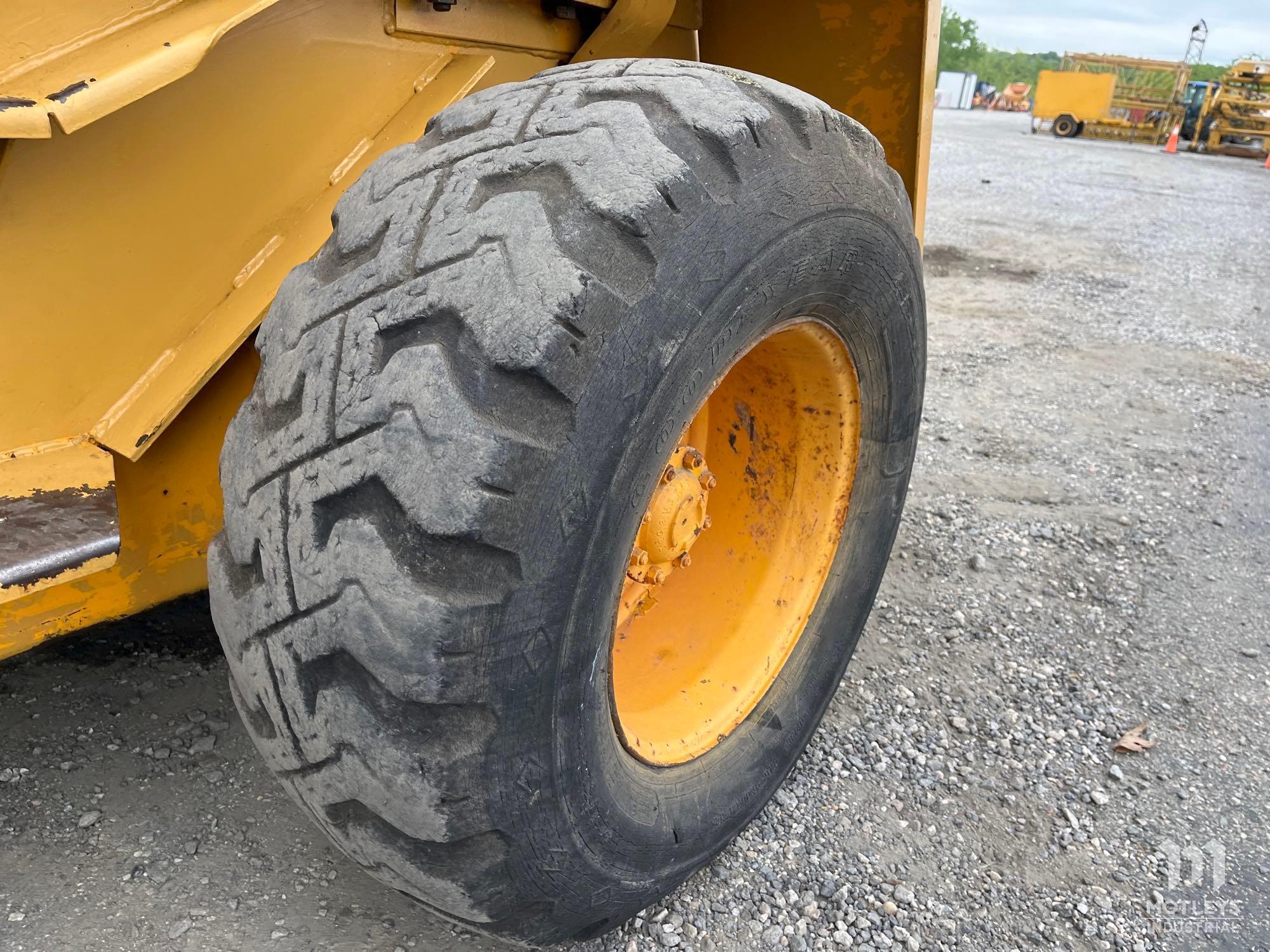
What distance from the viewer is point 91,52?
1161mm

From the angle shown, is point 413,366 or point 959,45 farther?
point 959,45

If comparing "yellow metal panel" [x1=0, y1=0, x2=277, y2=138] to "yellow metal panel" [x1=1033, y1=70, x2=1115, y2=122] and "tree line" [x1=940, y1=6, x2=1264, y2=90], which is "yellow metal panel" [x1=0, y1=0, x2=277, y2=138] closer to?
"yellow metal panel" [x1=1033, y1=70, x2=1115, y2=122]

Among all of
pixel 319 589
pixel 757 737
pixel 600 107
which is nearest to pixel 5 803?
pixel 319 589

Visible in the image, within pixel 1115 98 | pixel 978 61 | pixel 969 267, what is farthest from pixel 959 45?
pixel 969 267

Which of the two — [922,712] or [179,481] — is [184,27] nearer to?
[179,481]

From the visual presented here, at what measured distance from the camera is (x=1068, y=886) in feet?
6.37

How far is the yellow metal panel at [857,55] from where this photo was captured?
224cm

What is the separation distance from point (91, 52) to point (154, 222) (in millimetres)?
261

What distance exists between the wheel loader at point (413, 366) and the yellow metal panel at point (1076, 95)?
1029 inches

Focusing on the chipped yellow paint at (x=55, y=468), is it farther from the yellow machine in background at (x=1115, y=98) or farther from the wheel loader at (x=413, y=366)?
the yellow machine in background at (x=1115, y=98)

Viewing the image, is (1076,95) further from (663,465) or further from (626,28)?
(663,465)

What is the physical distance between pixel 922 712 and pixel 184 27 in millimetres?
2120

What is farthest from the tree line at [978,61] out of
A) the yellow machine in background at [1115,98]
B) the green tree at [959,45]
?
the yellow machine in background at [1115,98]

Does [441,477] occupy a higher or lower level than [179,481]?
higher
